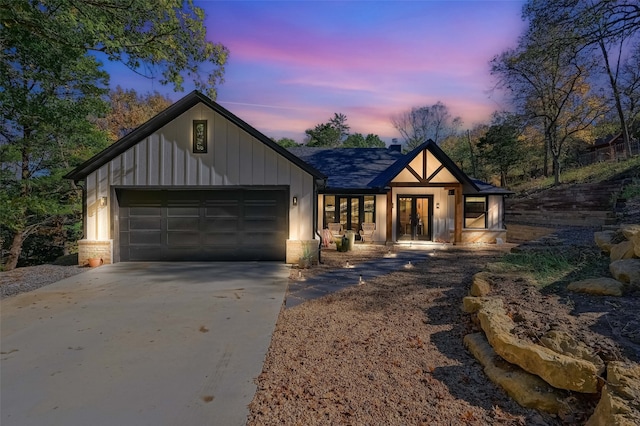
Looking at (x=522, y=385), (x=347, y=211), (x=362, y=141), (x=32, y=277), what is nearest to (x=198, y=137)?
(x=32, y=277)

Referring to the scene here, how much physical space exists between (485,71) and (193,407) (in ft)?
100

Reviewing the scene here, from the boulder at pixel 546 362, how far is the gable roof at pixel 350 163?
11.7 m

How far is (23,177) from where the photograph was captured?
1437 cm

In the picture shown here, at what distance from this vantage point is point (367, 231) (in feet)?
50.5

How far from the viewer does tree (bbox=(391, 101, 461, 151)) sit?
4291cm

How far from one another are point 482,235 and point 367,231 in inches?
218

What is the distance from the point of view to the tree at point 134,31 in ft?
25.1

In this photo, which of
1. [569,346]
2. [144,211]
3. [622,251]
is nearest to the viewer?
[569,346]

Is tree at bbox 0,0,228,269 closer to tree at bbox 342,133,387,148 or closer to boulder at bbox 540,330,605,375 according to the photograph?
boulder at bbox 540,330,605,375

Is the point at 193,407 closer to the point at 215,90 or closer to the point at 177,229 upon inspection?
the point at 177,229

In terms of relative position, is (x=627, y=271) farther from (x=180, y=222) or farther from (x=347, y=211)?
(x=347, y=211)

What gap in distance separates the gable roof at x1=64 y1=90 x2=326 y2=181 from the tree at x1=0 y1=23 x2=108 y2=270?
2973 mm

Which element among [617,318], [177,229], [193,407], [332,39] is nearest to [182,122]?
[177,229]

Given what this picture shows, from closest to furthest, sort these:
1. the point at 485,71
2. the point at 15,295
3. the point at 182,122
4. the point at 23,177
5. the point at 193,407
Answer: the point at 193,407 → the point at 15,295 → the point at 182,122 → the point at 23,177 → the point at 485,71
